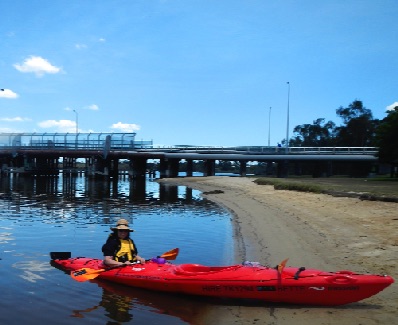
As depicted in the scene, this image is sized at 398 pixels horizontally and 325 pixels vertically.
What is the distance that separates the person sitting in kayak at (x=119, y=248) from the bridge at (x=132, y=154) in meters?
61.2

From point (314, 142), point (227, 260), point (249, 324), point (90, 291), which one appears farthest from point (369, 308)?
point (314, 142)

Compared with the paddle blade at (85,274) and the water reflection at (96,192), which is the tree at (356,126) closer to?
the water reflection at (96,192)

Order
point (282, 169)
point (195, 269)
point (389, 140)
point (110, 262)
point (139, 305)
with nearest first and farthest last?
point (139, 305), point (195, 269), point (110, 262), point (389, 140), point (282, 169)

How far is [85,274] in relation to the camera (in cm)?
953

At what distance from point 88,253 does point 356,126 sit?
98266mm

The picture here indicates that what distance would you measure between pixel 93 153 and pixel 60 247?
218 ft

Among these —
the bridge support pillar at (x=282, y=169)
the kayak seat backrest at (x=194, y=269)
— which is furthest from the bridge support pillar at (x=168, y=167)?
the kayak seat backrest at (x=194, y=269)

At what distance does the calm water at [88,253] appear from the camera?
7.84 m

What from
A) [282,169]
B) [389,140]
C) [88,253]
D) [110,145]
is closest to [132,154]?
[110,145]

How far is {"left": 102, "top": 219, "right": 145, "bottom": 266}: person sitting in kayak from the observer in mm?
9930

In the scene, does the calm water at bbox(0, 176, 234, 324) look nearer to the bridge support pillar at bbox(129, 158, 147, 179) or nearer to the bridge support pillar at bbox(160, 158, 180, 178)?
the bridge support pillar at bbox(129, 158, 147, 179)

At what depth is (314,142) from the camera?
12712cm

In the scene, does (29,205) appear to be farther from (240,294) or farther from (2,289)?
(240,294)

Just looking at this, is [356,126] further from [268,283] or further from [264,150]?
[268,283]
